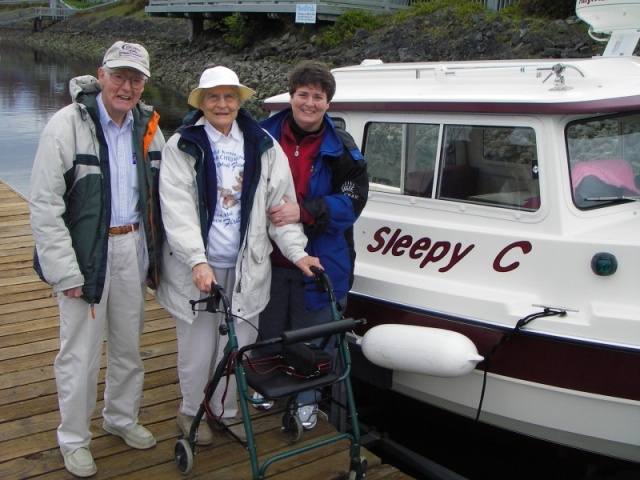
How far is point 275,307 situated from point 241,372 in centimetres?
78

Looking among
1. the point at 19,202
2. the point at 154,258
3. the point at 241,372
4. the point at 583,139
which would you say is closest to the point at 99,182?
the point at 154,258

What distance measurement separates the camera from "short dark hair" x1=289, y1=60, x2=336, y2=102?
3559 mm

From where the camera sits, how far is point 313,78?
355 cm

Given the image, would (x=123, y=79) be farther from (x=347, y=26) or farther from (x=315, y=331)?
(x=347, y=26)

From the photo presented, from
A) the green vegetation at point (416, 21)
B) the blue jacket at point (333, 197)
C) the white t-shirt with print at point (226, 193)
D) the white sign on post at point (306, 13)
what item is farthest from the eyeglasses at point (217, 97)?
the white sign on post at point (306, 13)

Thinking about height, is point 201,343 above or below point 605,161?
below

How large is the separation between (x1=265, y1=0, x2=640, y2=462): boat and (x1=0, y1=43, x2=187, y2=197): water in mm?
7944

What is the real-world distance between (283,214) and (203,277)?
0.54 m

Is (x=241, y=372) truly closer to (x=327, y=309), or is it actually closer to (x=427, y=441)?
(x=327, y=309)

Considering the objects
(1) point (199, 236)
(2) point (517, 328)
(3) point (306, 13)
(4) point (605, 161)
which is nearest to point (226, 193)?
(1) point (199, 236)

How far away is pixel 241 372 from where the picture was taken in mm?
3137

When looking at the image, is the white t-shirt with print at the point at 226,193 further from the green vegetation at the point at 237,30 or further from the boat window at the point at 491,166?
the green vegetation at the point at 237,30

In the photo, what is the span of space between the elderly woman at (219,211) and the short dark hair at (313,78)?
26 centimetres

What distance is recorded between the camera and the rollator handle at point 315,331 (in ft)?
9.68
